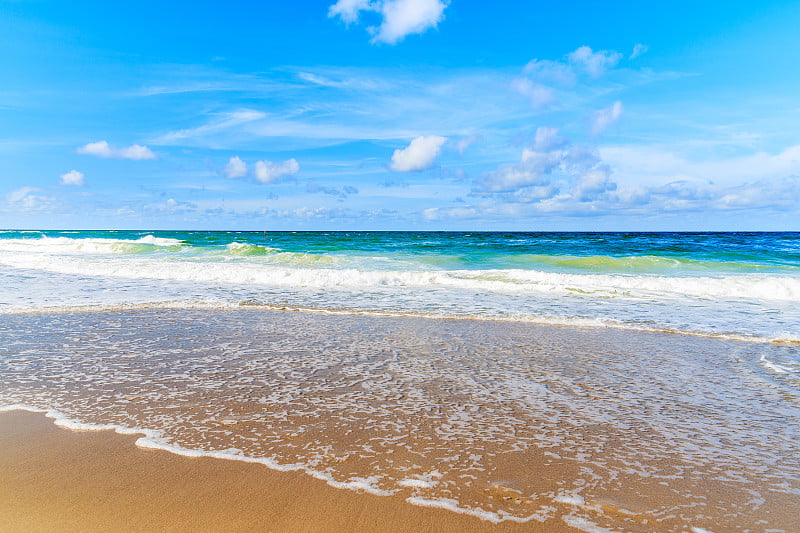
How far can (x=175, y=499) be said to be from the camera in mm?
2658

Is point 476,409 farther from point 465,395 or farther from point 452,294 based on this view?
point 452,294

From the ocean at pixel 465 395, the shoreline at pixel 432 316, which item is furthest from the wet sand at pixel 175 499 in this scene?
the shoreline at pixel 432 316

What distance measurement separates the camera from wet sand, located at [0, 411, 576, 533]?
96.1 inches

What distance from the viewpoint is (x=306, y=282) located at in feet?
50.2

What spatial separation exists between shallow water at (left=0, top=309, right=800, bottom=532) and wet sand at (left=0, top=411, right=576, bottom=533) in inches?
6.1

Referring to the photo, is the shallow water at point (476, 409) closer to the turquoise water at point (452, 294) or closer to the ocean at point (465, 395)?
the ocean at point (465, 395)

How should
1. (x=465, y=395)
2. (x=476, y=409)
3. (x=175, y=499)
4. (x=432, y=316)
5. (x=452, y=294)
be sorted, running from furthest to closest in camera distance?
(x=452, y=294) → (x=432, y=316) → (x=465, y=395) → (x=476, y=409) → (x=175, y=499)

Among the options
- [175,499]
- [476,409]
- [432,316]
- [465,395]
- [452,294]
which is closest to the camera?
[175,499]

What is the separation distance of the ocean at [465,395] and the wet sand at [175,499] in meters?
0.13

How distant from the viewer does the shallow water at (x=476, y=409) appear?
2797 millimetres

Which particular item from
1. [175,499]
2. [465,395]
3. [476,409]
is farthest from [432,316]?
[175,499]

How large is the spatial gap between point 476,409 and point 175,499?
7.91 feet

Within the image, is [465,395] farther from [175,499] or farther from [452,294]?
[452,294]

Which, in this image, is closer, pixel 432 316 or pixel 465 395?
pixel 465 395
